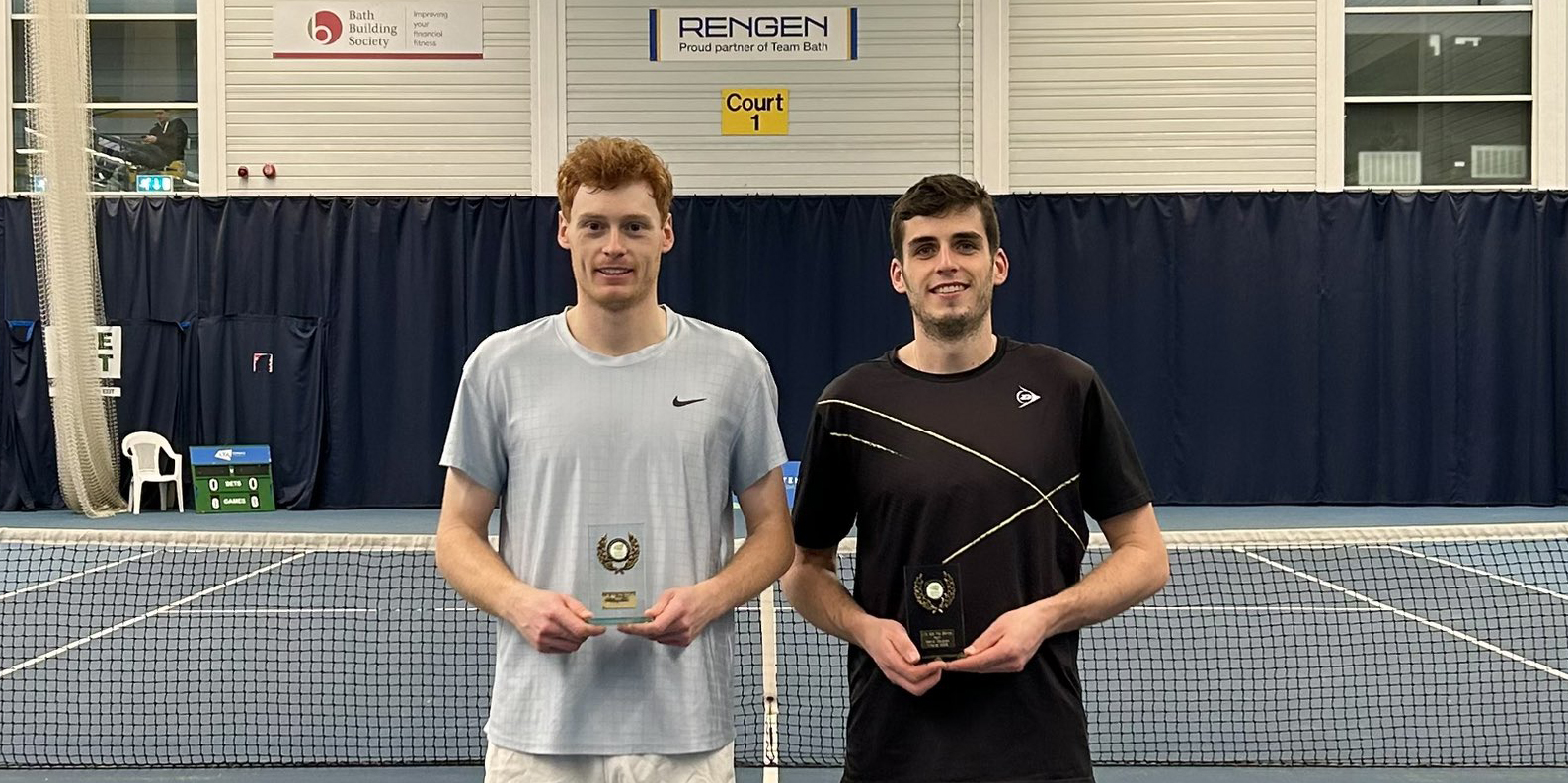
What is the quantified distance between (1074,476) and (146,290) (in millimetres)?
15786

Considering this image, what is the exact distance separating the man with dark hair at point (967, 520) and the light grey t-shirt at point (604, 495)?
245 mm

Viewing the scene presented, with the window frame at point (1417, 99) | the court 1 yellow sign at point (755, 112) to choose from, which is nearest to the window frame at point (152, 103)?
the court 1 yellow sign at point (755, 112)

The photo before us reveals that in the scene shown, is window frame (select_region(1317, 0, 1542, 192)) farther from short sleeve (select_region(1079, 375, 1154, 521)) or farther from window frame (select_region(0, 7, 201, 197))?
short sleeve (select_region(1079, 375, 1154, 521))

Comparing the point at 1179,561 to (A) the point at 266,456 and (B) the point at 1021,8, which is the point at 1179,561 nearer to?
(B) the point at 1021,8

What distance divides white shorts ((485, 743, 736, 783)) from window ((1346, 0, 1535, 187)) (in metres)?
15.7

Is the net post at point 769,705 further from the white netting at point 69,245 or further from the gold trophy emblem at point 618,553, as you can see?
the white netting at point 69,245

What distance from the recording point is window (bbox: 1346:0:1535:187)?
53.0 feet

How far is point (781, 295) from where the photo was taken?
16.3m

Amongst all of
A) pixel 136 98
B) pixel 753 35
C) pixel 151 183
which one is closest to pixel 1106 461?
pixel 753 35

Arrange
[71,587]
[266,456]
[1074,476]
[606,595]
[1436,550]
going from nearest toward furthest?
[606,595] → [1074,476] → [71,587] → [1436,550] → [266,456]

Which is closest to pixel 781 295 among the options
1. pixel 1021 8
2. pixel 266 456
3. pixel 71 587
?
pixel 1021 8

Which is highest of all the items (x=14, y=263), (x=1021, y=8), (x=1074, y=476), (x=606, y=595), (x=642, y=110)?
(x=1021, y=8)

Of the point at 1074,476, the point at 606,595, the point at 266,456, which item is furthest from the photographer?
the point at 266,456

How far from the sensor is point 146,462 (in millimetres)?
15773
